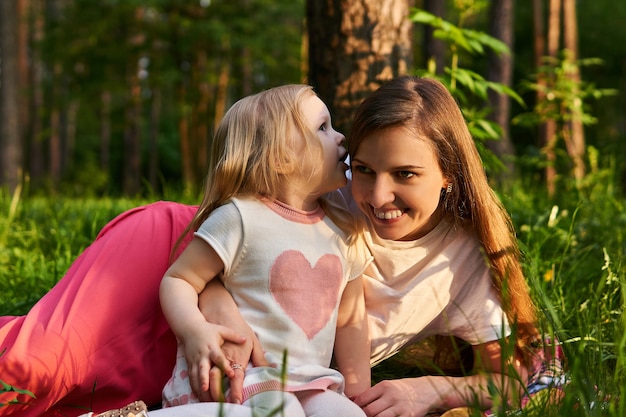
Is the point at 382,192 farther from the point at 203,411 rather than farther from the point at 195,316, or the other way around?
the point at 203,411

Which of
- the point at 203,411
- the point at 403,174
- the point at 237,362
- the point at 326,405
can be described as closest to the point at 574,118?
the point at 403,174

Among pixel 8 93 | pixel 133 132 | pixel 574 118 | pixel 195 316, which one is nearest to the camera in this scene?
pixel 195 316

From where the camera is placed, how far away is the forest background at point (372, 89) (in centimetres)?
298

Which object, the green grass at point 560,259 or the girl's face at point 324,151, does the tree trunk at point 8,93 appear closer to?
the green grass at point 560,259

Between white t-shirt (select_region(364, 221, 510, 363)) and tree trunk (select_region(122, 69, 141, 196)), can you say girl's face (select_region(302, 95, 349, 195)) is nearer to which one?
white t-shirt (select_region(364, 221, 510, 363))

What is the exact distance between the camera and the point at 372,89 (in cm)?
363

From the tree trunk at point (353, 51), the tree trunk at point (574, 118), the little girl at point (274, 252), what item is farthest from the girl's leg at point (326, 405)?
the tree trunk at point (574, 118)

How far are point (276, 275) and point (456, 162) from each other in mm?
660

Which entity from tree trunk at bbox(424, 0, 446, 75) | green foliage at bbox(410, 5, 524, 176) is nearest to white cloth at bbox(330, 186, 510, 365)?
green foliage at bbox(410, 5, 524, 176)

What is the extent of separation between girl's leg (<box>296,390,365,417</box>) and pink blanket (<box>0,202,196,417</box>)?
0.57 metres

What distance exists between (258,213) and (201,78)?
13902mm

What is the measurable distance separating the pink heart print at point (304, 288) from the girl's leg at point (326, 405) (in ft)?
0.54

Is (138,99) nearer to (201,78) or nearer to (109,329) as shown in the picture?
(201,78)

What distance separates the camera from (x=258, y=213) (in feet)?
6.97
